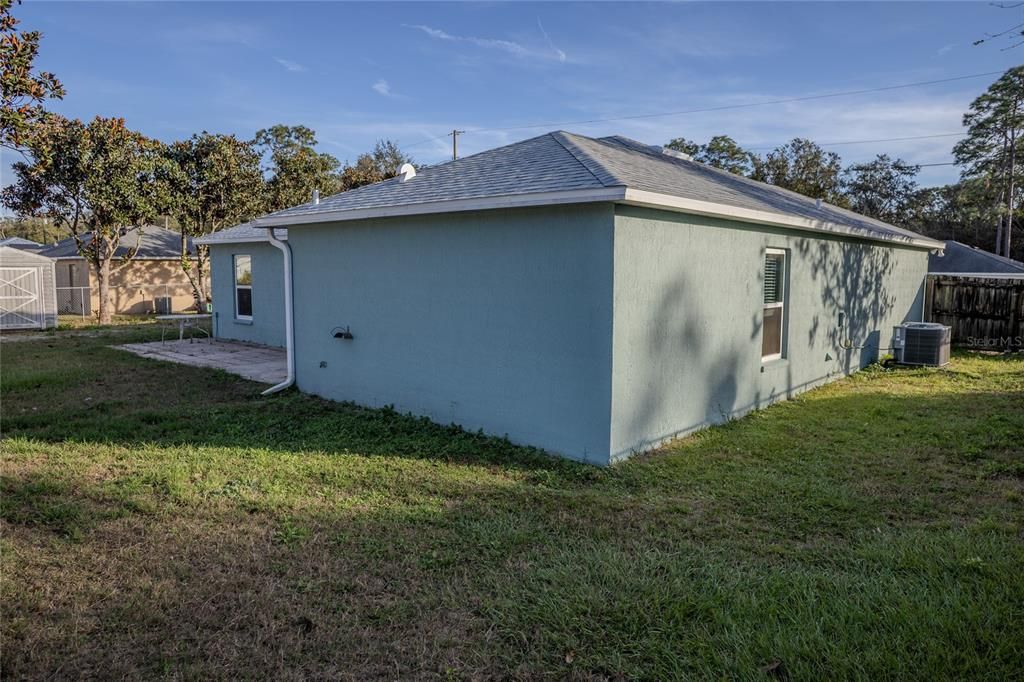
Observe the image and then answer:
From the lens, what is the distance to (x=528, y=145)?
8.17 metres

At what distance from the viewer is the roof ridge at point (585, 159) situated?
18.2 feet

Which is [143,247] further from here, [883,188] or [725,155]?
[883,188]

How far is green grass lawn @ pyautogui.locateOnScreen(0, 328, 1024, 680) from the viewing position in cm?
294

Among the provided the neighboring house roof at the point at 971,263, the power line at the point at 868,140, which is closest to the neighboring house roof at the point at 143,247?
the neighboring house roof at the point at 971,263

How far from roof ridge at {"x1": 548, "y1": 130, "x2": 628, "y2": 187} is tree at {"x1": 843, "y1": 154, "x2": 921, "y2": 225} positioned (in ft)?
116

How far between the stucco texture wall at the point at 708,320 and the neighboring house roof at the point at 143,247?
23.3 metres

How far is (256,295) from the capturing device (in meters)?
14.6

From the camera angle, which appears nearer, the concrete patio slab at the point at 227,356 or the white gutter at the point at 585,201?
the white gutter at the point at 585,201

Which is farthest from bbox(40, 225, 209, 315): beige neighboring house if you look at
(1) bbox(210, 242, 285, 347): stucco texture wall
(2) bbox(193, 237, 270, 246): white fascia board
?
(2) bbox(193, 237, 270, 246): white fascia board

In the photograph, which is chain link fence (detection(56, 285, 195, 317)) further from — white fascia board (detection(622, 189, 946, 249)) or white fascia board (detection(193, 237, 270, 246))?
white fascia board (detection(622, 189, 946, 249))

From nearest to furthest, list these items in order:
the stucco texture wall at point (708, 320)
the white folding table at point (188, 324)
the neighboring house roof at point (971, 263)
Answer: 1. the stucco texture wall at point (708, 320)
2. the white folding table at point (188, 324)
3. the neighboring house roof at point (971, 263)

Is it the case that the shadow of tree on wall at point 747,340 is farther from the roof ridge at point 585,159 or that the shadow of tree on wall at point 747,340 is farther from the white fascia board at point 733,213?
the roof ridge at point 585,159

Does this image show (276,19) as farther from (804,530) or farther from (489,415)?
(804,530)

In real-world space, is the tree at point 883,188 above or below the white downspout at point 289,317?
above
